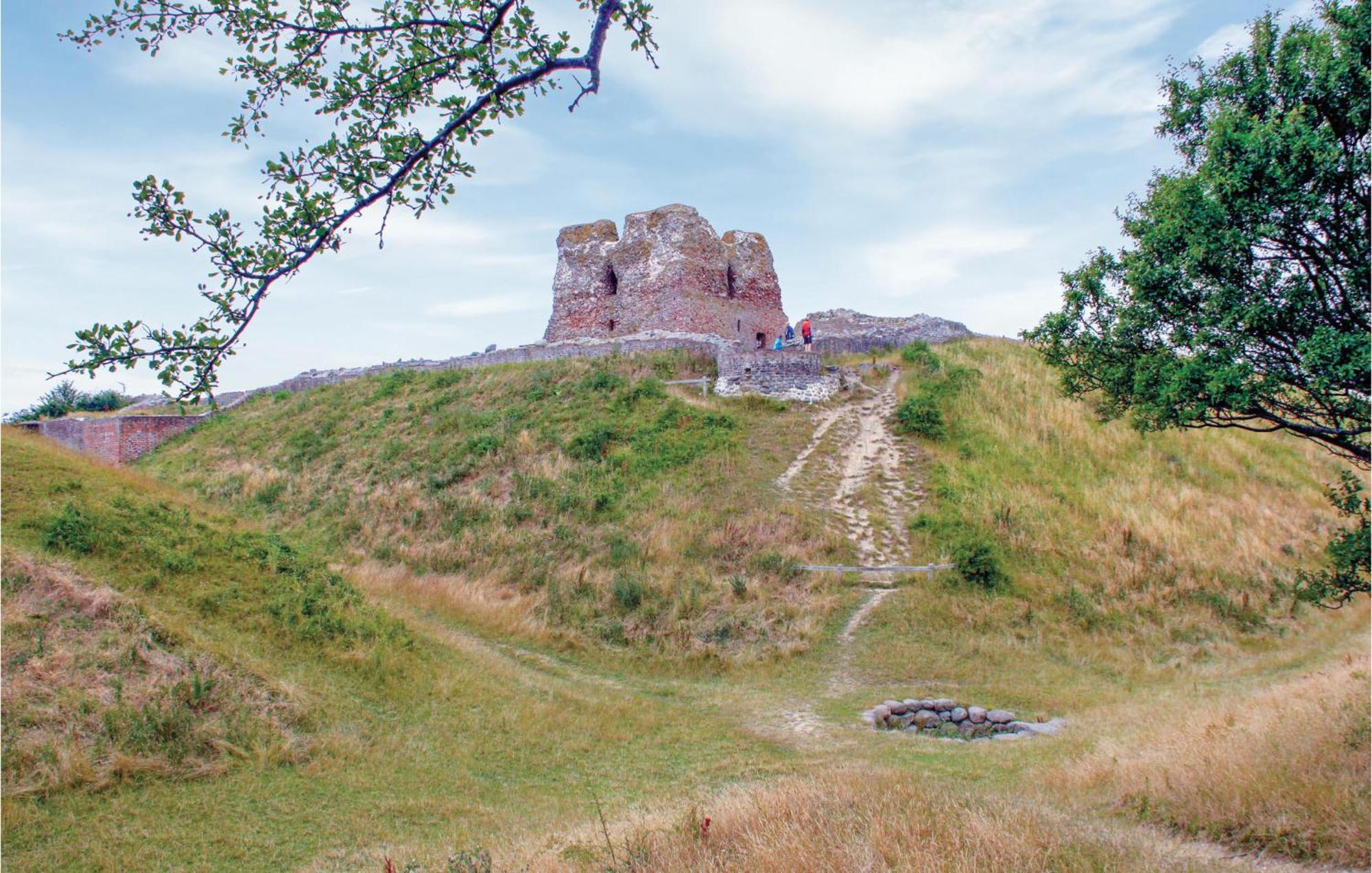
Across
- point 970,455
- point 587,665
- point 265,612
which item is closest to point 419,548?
point 587,665

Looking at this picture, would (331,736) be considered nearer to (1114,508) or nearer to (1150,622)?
(1150,622)

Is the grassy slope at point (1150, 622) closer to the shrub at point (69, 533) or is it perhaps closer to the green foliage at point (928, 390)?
the green foliage at point (928, 390)

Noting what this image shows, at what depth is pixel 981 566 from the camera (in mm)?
13969

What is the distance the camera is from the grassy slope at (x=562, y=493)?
550 inches

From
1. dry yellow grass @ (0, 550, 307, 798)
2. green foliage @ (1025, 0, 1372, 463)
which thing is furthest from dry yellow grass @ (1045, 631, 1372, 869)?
dry yellow grass @ (0, 550, 307, 798)

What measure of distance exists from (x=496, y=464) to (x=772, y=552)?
8404 mm

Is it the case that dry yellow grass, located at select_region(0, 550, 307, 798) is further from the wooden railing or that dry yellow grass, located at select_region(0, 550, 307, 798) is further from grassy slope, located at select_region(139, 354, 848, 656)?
the wooden railing

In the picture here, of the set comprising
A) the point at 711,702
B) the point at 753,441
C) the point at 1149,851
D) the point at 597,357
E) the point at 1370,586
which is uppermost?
the point at 597,357

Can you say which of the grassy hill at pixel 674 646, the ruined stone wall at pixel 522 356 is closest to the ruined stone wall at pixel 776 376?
the grassy hill at pixel 674 646

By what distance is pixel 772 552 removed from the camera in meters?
14.8

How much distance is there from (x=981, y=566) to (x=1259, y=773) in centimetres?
801

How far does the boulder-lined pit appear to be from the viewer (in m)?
9.54

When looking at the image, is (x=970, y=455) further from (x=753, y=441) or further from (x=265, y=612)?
(x=265, y=612)

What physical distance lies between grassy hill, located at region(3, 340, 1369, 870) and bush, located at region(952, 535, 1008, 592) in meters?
0.08
